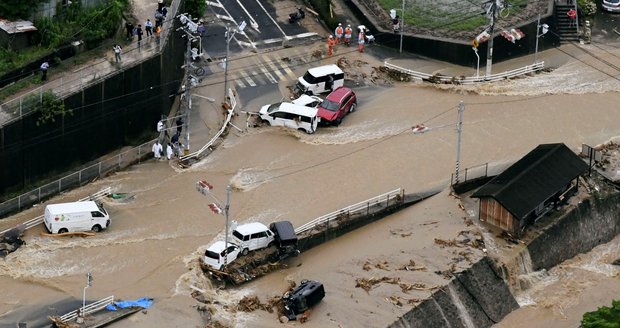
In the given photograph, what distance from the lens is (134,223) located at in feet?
245

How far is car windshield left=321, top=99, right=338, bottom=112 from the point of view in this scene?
84.9m

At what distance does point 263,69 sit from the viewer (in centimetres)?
9025

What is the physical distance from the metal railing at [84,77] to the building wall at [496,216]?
779 inches

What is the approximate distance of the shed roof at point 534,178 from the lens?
249 feet

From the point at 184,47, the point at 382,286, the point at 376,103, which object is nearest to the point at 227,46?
the point at 184,47

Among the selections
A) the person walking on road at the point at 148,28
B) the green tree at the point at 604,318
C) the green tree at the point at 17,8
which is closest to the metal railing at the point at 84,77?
the person walking on road at the point at 148,28

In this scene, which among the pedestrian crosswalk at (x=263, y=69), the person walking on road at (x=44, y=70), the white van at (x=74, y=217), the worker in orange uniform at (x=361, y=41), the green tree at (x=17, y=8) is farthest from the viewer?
the worker in orange uniform at (x=361, y=41)

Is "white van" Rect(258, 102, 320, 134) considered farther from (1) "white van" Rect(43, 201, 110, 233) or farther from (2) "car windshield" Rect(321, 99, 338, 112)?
(1) "white van" Rect(43, 201, 110, 233)

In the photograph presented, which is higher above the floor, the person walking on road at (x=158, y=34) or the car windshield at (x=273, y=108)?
the person walking on road at (x=158, y=34)

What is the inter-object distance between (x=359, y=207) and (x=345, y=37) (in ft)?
65.1

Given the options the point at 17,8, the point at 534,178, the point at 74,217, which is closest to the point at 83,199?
the point at 74,217

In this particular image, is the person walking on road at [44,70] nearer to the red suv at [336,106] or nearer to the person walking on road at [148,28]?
the person walking on road at [148,28]

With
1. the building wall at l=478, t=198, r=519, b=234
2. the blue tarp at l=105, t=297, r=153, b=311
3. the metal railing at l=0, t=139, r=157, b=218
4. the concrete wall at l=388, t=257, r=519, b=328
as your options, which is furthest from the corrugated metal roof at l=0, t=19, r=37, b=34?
the concrete wall at l=388, t=257, r=519, b=328

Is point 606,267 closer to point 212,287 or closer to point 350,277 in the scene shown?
point 350,277
